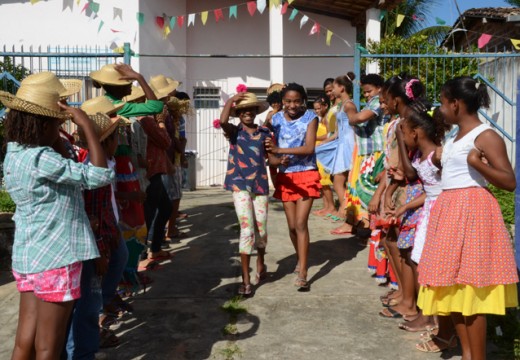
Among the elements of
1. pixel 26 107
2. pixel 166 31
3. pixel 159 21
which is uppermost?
pixel 159 21

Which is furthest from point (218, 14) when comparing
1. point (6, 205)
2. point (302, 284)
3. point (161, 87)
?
point (302, 284)

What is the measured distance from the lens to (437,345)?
13.1ft

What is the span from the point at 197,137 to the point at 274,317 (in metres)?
8.56

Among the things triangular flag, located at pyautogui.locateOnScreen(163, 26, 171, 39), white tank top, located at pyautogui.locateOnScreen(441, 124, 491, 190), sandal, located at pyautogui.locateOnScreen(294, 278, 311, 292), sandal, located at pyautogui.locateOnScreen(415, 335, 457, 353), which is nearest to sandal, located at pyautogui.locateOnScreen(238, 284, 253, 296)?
sandal, located at pyautogui.locateOnScreen(294, 278, 311, 292)

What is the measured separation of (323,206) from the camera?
9625 millimetres

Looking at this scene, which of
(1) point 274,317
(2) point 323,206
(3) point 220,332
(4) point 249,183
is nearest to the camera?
(3) point 220,332

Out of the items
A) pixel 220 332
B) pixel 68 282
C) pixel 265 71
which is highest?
pixel 265 71

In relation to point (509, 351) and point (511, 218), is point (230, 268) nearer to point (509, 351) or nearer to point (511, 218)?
point (509, 351)

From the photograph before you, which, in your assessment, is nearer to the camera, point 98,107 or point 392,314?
point 98,107

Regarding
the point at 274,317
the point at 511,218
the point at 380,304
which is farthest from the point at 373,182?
the point at 511,218

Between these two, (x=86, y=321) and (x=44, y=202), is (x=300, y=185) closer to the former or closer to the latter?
(x=86, y=321)

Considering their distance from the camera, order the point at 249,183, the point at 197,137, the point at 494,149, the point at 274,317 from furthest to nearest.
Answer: the point at 197,137
the point at 249,183
the point at 274,317
the point at 494,149

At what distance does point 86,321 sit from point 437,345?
2.27 meters

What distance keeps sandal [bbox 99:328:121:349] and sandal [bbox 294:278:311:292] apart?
178 cm
